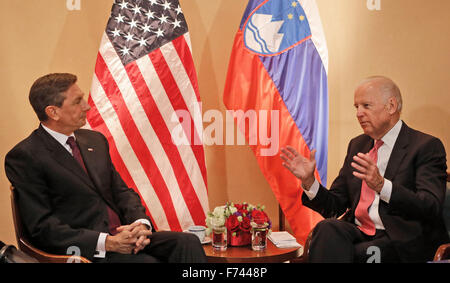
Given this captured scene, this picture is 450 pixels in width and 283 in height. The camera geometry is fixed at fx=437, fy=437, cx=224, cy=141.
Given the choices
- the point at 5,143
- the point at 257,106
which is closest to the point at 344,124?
the point at 257,106

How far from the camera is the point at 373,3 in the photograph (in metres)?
3.85

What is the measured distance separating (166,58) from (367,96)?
5.19 ft

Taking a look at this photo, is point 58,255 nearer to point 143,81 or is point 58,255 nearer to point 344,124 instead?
point 143,81

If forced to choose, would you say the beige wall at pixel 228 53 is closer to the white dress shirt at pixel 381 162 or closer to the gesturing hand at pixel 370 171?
the white dress shirt at pixel 381 162

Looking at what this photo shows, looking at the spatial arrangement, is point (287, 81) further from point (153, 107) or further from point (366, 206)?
point (366, 206)

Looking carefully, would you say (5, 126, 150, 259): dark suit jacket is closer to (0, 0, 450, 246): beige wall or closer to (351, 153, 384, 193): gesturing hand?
(351, 153, 384, 193): gesturing hand

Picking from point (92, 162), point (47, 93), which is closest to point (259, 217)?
point (92, 162)

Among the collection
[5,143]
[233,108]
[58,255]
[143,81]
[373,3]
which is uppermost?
[373,3]

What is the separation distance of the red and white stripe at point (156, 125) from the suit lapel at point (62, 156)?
83 cm

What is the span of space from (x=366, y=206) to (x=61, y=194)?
70.4 inches

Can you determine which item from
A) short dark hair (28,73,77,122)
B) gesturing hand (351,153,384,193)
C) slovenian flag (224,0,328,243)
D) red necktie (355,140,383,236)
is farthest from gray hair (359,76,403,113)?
short dark hair (28,73,77,122)

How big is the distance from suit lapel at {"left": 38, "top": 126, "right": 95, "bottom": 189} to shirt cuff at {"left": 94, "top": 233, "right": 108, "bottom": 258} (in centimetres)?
33

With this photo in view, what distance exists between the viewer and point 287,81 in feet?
11.5

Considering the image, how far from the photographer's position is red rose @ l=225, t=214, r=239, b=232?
280 centimetres
